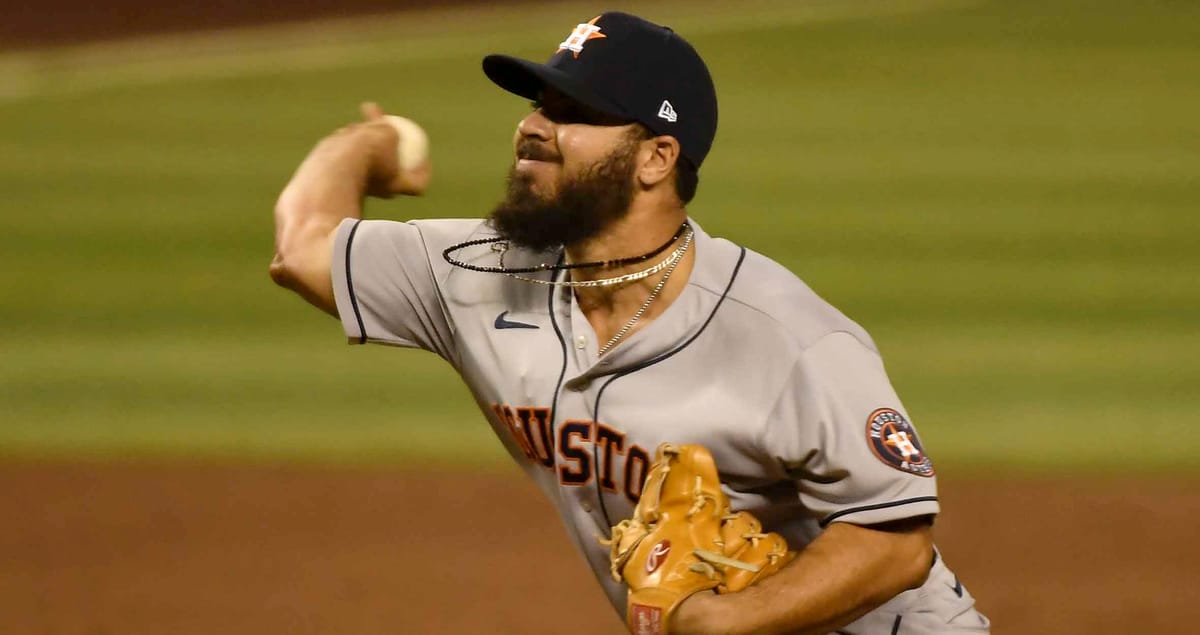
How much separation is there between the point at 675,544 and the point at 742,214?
8713 mm

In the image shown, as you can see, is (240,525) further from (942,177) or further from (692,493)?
(942,177)

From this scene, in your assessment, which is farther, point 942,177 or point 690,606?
point 942,177

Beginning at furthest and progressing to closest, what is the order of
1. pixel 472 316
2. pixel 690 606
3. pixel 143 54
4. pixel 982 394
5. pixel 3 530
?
pixel 143 54 → pixel 982 394 → pixel 3 530 → pixel 472 316 → pixel 690 606

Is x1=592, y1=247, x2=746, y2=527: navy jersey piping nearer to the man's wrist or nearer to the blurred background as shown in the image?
the man's wrist

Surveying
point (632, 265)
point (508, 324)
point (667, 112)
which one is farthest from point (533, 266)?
point (667, 112)

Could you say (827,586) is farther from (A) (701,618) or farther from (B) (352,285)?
(B) (352,285)

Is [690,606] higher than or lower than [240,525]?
higher

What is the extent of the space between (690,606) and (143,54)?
14.1 metres

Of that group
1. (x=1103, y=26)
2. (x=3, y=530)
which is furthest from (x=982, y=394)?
(x=1103, y=26)

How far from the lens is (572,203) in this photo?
127 inches

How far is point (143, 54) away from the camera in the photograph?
51.9 feet

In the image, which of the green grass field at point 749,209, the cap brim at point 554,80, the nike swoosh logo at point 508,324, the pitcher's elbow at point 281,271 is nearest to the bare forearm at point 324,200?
the pitcher's elbow at point 281,271

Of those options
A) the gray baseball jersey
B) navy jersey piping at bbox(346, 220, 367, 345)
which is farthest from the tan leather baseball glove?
navy jersey piping at bbox(346, 220, 367, 345)

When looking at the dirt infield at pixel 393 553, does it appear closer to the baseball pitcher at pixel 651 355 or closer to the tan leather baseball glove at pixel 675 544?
the baseball pitcher at pixel 651 355
